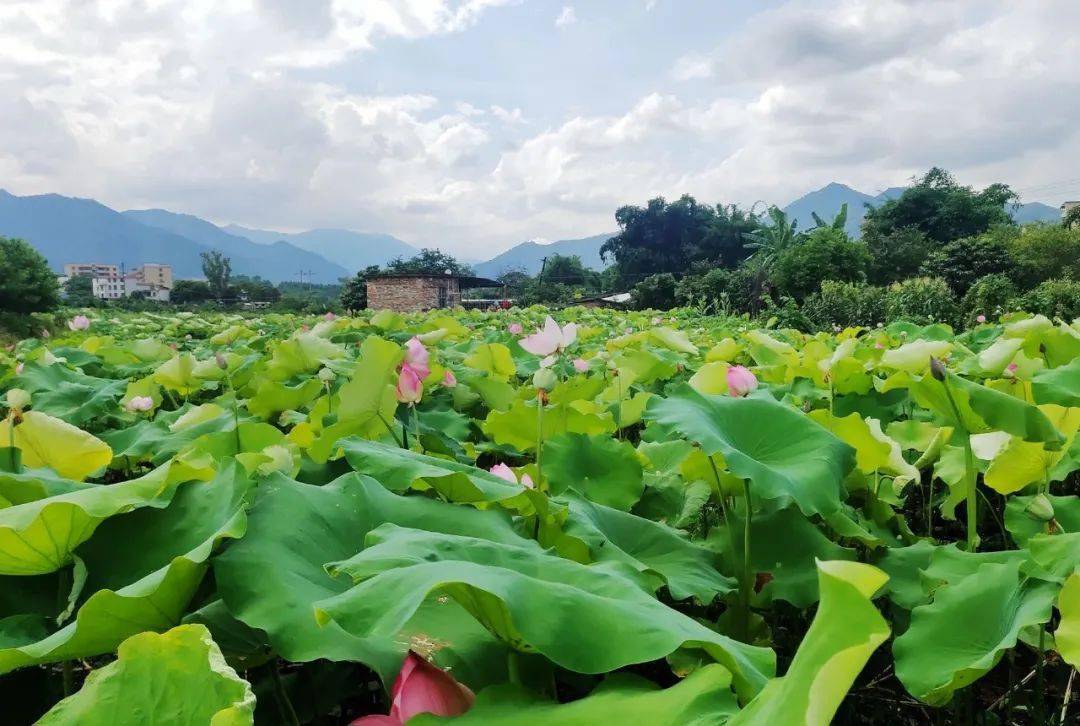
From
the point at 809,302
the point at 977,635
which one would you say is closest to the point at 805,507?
the point at 977,635

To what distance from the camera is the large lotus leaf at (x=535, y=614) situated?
373mm

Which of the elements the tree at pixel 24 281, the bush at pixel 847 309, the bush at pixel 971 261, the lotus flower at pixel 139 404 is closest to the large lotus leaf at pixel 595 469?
the lotus flower at pixel 139 404

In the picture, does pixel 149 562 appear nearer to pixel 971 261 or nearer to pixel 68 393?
pixel 68 393

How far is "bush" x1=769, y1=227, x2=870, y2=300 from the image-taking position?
953 inches

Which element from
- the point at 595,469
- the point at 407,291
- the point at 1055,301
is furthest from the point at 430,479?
the point at 407,291

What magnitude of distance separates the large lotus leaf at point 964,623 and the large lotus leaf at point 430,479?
37cm

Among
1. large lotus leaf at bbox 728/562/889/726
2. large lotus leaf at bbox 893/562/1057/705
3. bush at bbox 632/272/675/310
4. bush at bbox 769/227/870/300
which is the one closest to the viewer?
large lotus leaf at bbox 728/562/889/726

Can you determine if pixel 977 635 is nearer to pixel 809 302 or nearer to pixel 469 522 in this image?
pixel 469 522

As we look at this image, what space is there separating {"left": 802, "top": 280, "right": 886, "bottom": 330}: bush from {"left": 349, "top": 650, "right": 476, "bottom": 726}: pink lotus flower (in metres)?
14.8

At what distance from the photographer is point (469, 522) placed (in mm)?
621

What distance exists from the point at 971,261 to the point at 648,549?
28406 mm

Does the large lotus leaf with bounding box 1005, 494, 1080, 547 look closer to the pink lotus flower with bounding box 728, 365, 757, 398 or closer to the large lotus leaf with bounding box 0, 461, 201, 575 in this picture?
the pink lotus flower with bounding box 728, 365, 757, 398

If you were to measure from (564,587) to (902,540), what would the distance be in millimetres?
742

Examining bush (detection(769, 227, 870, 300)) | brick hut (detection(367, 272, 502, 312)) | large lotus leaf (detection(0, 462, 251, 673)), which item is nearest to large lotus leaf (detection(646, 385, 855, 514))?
large lotus leaf (detection(0, 462, 251, 673))
